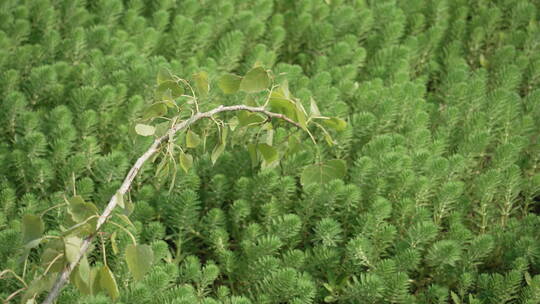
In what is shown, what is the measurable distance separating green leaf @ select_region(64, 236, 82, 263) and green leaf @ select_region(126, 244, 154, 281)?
132mm

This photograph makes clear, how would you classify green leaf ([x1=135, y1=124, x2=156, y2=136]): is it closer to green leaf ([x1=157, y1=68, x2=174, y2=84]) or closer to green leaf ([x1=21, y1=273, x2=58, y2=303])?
green leaf ([x1=157, y1=68, x2=174, y2=84])

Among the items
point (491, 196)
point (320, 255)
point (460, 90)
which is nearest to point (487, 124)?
point (460, 90)

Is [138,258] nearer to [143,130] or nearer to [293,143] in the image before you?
[143,130]

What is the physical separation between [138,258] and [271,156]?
0.64 meters

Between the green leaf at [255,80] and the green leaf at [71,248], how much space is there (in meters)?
0.68

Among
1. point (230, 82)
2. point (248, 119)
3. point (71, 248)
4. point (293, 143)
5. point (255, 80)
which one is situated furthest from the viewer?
point (293, 143)

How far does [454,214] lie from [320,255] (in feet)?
1.88

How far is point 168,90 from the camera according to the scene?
2.20 meters

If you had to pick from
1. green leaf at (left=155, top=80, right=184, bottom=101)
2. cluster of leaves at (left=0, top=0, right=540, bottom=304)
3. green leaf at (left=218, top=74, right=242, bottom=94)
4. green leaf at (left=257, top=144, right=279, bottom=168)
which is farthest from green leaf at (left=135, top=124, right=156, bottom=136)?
green leaf at (left=257, top=144, right=279, bottom=168)

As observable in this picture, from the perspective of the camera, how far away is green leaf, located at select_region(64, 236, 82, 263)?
174 centimetres

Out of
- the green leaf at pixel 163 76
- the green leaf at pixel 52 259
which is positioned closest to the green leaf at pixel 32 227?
the green leaf at pixel 52 259

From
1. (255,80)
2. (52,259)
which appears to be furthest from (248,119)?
(52,259)

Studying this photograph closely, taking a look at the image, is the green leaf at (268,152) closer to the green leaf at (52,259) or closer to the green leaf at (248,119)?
the green leaf at (248,119)

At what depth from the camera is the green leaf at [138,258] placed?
1.84m
